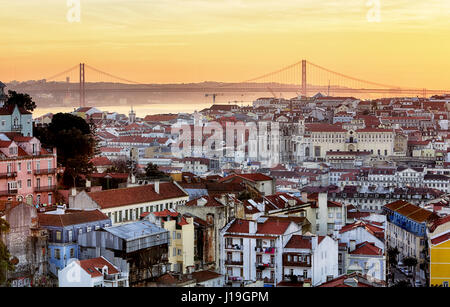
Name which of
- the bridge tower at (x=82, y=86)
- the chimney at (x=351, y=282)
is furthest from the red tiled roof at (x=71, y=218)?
the bridge tower at (x=82, y=86)

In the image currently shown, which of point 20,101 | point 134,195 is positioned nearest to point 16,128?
point 20,101

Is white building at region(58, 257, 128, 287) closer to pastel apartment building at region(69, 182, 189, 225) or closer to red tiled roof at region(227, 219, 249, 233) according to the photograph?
pastel apartment building at region(69, 182, 189, 225)

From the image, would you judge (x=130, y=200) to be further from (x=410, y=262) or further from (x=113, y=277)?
(x=410, y=262)

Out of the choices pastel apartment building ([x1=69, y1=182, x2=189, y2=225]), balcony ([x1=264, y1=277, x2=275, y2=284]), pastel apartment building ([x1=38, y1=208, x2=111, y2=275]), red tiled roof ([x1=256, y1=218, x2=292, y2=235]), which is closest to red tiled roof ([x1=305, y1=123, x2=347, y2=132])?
Answer: pastel apartment building ([x1=69, y1=182, x2=189, y2=225])

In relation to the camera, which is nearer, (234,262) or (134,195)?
(234,262)
